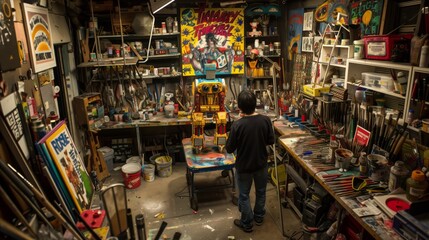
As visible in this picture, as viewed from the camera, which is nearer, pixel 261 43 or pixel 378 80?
pixel 378 80

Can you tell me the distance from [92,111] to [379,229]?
414cm

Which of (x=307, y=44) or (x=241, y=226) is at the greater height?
(x=307, y=44)

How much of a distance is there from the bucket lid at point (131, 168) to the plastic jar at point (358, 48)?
3511mm

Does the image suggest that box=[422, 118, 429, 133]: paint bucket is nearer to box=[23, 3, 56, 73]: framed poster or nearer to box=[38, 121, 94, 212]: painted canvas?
box=[38, 121, 94, 212]: painted canvas

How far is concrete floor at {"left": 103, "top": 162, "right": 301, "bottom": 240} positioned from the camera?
3.47 metres

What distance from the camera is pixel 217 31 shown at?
17.6 ft

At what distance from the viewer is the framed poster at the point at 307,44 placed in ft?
15.6

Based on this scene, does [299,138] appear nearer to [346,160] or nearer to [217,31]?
[346,160]

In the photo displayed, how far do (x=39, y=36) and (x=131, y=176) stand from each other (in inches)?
91.7

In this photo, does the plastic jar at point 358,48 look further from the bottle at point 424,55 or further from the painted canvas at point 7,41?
the painted canvas at point 7,41

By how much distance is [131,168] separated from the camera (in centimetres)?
461

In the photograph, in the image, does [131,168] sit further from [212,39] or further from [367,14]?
[367,14]

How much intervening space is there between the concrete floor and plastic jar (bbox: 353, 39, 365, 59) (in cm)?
217

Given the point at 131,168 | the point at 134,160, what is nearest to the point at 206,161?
the point at 131,168
